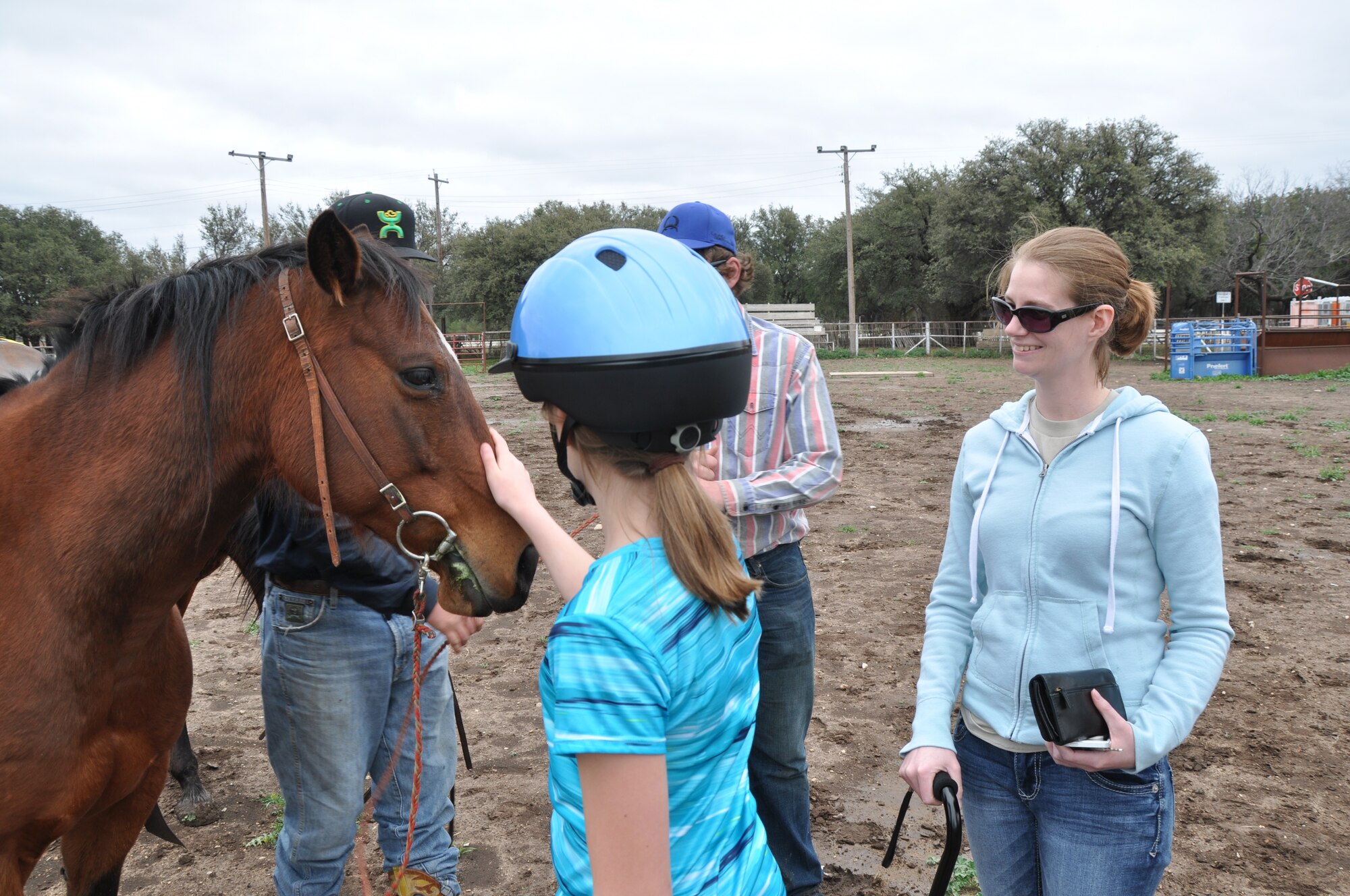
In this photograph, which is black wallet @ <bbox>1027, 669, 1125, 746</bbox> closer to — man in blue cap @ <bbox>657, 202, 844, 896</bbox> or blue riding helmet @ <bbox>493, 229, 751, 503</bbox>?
blue riding helmet @ <bbox>493, 229, 751, 503</bbox>

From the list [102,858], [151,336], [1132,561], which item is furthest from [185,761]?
[1132,561]

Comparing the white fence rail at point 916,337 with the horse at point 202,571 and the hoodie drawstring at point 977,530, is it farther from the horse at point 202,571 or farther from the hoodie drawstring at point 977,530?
the hoodie drawstring at point 977,530


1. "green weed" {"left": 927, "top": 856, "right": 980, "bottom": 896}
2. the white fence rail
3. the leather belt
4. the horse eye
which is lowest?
"green weed" {"left": 927, "top": 856, "right": 980, "bottom": 896}

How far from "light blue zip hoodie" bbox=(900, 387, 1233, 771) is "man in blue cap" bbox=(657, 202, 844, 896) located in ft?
2.74

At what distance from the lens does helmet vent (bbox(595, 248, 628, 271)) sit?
4.20ft

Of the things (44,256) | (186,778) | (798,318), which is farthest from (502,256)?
(186,778)

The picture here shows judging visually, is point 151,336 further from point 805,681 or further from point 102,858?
point 805,681

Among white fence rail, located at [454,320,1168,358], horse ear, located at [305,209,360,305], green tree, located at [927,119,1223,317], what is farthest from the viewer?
white fence rail, located at [454,320,1168,358]

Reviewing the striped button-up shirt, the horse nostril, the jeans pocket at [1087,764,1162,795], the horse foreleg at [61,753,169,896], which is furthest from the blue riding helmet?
the horse foreleg at [61,753,169,896]

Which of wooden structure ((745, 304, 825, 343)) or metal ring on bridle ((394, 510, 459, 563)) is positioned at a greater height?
wooden structure ((745, 304, 825, 343))

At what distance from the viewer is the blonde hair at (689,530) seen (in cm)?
115

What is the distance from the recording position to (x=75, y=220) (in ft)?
144

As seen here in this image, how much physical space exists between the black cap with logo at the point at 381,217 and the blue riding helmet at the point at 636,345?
1.75 m

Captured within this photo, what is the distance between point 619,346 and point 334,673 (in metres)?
1.82
